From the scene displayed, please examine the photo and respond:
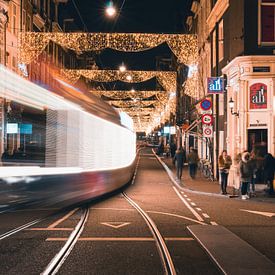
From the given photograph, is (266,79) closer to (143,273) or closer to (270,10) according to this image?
(270,10)

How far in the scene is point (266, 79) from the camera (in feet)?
73.3

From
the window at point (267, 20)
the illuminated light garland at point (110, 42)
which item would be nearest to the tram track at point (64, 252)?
the window at point (267, 20)

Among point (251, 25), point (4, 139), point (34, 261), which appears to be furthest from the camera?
point (251, 25)

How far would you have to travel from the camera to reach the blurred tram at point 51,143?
9203 millimetres

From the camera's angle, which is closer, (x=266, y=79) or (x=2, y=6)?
(x=266, y=79)

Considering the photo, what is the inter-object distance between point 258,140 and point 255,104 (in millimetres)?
1568

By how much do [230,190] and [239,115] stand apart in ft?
10.9

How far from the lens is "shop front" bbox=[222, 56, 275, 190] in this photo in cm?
2206

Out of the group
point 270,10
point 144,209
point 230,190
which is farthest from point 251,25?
point 144,209

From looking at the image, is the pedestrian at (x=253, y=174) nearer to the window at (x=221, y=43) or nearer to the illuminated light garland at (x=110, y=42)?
the illuminated light garland at (x=110, y=42)

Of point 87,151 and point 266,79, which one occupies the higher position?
point 266,79

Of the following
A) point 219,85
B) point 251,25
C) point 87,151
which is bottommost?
point 87,151

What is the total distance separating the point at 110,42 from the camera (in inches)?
998

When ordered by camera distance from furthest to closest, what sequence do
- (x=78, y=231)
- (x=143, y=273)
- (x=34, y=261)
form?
(x=78, y=231) → (x=34, y=261) → (x=143, y=273)
